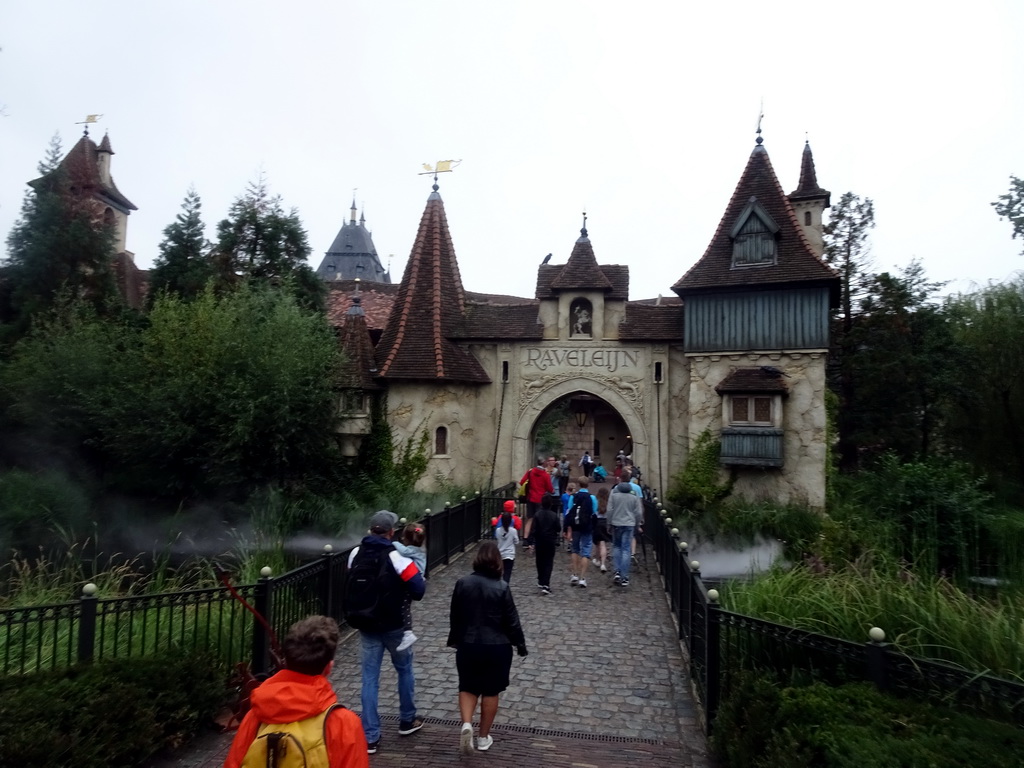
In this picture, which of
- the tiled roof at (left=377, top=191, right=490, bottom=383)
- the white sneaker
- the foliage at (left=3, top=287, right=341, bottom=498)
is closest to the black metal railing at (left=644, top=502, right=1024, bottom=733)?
the white sneaker

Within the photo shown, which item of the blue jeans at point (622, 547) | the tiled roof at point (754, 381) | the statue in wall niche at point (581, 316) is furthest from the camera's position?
the statue in wall niche at point (581, 316)

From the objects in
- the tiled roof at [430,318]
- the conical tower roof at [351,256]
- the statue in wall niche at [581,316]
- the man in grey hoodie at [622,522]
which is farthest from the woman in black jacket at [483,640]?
the conical tower roof at [351,256]

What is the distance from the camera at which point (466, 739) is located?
16.3 feet

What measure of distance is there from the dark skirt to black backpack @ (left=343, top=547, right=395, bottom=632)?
0.64 m

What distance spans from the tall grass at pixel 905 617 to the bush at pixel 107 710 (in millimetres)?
4588

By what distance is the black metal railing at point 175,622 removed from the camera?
5297 millimetres

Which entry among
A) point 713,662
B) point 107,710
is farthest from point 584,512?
point 107,710

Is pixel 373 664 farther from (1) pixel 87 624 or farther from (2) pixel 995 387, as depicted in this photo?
(2) pixel 995 387

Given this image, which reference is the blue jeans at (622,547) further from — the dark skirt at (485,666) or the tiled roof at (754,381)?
the tiled roof at (754,381)

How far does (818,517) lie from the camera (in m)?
16.0

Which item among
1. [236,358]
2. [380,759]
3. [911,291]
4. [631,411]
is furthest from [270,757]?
[911,291]

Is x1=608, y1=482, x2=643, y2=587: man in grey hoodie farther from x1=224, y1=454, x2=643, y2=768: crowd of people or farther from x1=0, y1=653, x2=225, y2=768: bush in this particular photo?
x1=0, y1=653, x2=225, y2=768: bush

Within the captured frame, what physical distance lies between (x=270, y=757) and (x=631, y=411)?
54.9 ft

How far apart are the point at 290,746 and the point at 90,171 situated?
3352cm
